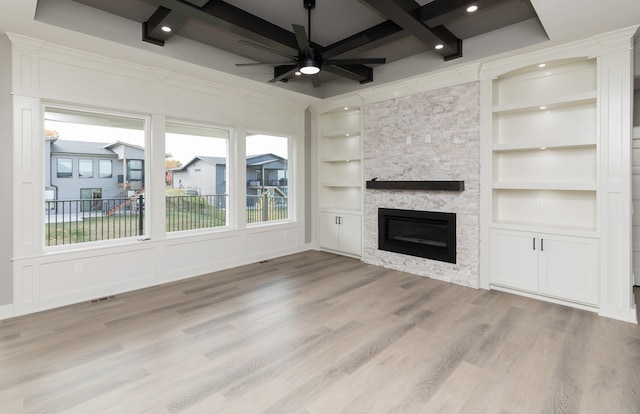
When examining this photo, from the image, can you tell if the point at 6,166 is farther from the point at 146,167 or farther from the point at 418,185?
the point at 418,185

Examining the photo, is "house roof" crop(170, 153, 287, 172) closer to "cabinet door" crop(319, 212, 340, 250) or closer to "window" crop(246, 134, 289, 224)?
"window" crop(246, 134, 289, 224)

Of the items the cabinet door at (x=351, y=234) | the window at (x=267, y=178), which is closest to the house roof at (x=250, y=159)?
the window at (x=267, y=178)

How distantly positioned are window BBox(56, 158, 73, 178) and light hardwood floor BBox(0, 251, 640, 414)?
160 cm

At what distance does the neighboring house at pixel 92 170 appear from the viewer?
3914 millimetres

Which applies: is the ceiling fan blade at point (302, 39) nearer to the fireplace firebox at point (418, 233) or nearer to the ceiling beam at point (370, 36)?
the ceiling beam at point (370, 36)

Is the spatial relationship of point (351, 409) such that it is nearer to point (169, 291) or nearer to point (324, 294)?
point (324, 294)

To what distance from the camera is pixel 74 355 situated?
8.89 ft

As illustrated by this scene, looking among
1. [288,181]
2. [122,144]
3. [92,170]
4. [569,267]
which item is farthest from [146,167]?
[569,267]

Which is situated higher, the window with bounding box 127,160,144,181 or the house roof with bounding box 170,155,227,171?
the house roof with bounding box 170,155,227,171

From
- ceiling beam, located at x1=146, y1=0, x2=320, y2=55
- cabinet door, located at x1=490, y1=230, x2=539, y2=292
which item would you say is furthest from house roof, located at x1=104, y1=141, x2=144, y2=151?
cabinet door, located at x1=490, y1=230, x2=539, y2=292

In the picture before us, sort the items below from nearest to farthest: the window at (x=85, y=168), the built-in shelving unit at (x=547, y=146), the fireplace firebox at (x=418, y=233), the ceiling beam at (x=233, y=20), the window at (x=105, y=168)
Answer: the ceiling beam at (x=233, y=20)
the built-in shelving unit at (x=547, y=146)
the window at (x=85, y=168)
the window at (x=105, y=168)
the fireplace firebox at (x=418, y=233)

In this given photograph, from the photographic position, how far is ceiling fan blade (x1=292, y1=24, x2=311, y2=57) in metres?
3.02

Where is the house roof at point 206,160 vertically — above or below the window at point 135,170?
above

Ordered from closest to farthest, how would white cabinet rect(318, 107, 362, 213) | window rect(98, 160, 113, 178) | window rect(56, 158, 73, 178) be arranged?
window rect(56, 158, 73, 178) → window rect(98, 160, 113, 178) → white cabinet rect(318, 107, 362, 213)
